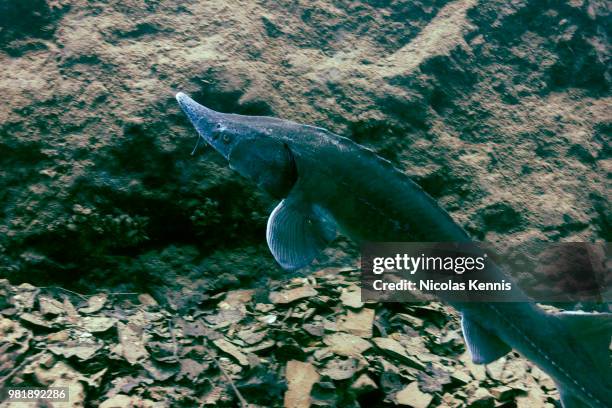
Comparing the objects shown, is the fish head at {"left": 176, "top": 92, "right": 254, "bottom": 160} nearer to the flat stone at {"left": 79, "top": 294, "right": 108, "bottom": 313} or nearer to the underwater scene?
the underwater scene

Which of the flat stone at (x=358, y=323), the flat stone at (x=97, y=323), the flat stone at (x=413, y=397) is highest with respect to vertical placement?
the flat stone at (x=358, y=323)

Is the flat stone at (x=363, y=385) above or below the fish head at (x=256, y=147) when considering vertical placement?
below

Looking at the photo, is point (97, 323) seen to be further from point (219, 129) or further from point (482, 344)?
point (482, 344)

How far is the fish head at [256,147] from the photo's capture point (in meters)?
1.97

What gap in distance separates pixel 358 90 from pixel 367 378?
194cm

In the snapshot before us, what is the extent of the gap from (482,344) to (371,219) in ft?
1.82

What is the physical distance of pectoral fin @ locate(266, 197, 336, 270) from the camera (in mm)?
1945

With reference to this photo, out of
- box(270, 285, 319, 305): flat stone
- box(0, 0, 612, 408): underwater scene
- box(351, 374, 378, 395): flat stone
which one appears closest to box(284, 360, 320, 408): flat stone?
box(0, 0, 612, 408): underwater scene

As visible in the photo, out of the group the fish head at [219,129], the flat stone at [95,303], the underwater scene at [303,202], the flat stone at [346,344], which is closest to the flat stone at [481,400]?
the underwater scene at [303,202]

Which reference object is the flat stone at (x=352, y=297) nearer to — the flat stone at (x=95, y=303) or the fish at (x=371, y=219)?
the fish at (x=371, y=219)

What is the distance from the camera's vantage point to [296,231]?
1.95 m

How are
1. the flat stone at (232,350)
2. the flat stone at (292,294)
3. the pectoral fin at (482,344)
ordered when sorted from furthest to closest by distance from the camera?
the flat stone at (292,294) → the flat stone at (232,350) → the pectoral fin at (482,344)

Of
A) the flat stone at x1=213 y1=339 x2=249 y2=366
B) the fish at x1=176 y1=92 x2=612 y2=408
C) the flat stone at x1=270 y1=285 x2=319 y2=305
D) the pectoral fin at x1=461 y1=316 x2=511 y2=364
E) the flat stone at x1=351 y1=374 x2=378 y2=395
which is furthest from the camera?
the flat stone at x1=270 y1=285 x2=319 y2=305

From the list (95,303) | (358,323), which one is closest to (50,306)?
(95,303)
